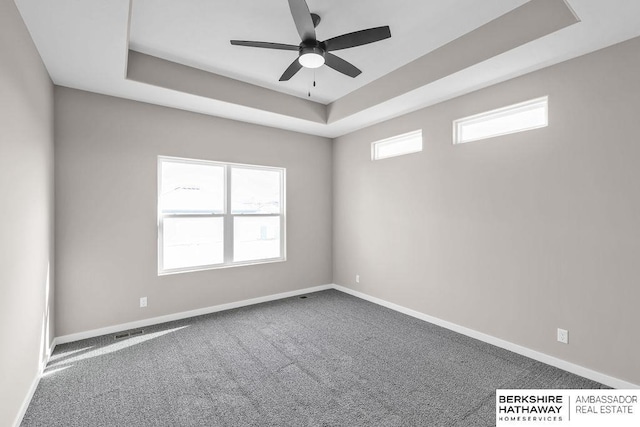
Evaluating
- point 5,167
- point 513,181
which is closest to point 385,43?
point 513,181

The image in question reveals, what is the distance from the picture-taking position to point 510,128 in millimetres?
3139

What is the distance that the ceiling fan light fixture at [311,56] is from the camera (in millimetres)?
2355

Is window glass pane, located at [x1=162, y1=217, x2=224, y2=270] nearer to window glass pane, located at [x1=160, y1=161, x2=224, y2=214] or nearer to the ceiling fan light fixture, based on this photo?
window glass pane, located at [x1=160, y1=161, x2=224, y2=214]

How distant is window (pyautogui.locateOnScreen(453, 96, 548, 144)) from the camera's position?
2924 millimetres

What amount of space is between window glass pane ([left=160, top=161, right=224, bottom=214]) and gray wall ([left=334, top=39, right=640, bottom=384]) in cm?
245

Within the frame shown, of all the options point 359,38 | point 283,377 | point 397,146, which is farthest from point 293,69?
point 283,377

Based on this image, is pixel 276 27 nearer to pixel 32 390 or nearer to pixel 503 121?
pixel 503 121

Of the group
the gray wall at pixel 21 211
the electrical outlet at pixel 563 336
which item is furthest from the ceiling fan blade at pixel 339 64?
the electrical outlet at pixel 563 336

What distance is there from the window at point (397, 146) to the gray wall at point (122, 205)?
1.66 m

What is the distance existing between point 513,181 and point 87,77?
4.39 m

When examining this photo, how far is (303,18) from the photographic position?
2072mm

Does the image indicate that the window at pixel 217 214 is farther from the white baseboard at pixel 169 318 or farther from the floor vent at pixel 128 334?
the floor vent at pixel 128 334

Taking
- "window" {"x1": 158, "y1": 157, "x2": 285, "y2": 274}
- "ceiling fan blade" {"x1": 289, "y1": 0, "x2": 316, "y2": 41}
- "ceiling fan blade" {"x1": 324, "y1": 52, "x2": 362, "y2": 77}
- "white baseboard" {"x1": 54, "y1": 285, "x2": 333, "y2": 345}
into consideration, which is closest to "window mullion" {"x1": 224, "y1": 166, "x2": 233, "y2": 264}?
"window" {"x1": 158, "y1": 157, "x2": 285, "y2": 274}

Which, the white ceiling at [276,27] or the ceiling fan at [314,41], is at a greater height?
the white ceiling at [276,27]
